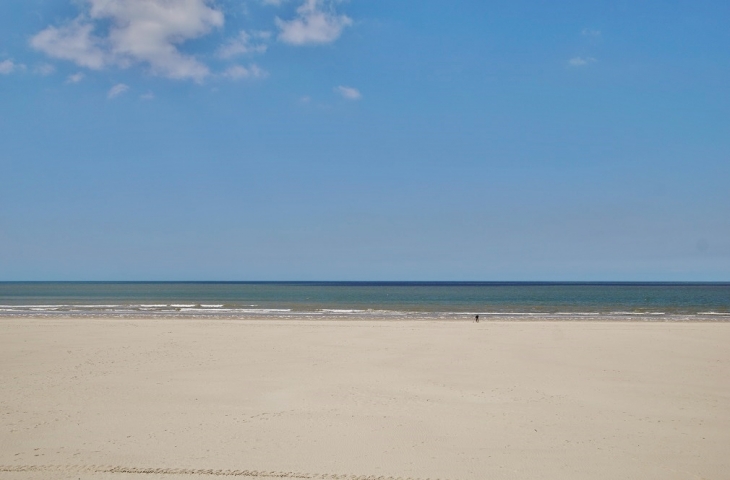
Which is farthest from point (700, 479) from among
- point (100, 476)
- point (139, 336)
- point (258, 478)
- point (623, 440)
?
point (139, 336)

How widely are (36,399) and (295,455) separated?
6.67 meters

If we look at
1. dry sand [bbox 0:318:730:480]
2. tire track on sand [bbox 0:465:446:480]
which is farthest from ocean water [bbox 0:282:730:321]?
tire track on sand [bbox 0:465:446:480]

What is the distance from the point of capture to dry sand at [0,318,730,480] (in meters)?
7.07

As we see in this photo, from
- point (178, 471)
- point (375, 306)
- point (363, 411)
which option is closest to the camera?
point (178, 471)

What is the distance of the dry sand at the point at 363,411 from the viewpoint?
7.07 meters

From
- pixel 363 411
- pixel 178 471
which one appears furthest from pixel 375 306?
pixel 178 471

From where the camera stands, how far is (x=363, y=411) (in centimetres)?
961

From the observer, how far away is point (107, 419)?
9039 mm

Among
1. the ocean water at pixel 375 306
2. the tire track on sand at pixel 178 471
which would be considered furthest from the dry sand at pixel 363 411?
the ocean water at pixel 375 306

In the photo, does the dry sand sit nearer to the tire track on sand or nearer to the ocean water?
the tire track on sand

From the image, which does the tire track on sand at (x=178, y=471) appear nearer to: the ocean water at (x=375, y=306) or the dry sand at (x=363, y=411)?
the dry sand at (x=363, y=411)

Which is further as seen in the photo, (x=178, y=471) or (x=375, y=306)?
(x=375, y=306)

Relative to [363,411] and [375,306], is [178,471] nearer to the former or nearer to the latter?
[363,411]

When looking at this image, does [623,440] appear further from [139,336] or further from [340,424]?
[139,336]
